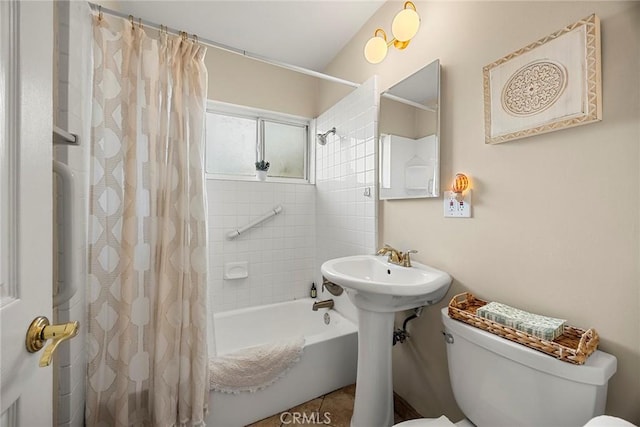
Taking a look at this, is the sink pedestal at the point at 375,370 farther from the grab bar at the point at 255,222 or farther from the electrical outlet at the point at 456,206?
the grab bar at the point at 255,222

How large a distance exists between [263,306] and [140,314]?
1.08 m

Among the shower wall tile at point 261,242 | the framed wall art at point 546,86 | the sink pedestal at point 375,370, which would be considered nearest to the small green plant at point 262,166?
the shower wall tile at point 261,242

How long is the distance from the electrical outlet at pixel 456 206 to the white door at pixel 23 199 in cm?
130

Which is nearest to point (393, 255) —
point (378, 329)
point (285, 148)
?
point (378, 329)

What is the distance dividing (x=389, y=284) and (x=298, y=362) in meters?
0.81

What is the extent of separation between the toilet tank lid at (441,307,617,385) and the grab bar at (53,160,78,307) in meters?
1.16

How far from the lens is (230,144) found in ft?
7.22

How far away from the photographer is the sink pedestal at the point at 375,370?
122 cm

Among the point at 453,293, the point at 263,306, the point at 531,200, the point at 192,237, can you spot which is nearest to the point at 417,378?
the point at 453,293

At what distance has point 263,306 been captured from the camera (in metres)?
2.12

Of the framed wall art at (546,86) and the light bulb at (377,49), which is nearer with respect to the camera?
the framed wall art at (546,86)

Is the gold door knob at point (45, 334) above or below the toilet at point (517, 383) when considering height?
above

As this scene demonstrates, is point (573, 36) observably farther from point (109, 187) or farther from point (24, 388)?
point (109, 187)

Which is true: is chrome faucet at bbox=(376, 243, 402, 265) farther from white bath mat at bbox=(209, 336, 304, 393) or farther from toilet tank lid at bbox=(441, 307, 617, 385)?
white bath mat at bbox=(209, 336, 304, 393)
